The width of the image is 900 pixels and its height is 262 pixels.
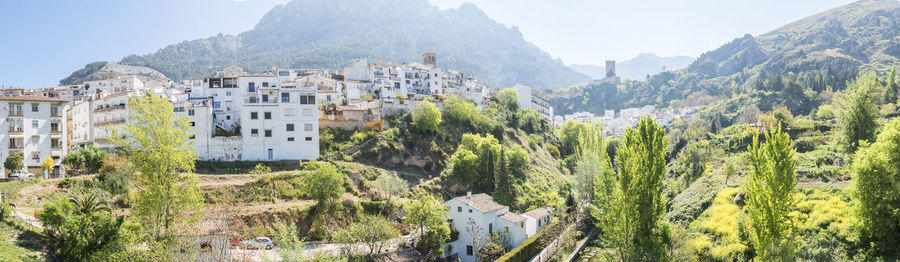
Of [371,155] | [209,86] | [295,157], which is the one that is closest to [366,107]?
[371,155]

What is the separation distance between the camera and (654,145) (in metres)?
27.1

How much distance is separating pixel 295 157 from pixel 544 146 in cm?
3982

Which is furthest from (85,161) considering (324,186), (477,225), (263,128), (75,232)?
(477,225)

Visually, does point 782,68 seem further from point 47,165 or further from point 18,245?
point 18,245

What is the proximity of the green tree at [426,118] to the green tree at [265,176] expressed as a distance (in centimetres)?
1787

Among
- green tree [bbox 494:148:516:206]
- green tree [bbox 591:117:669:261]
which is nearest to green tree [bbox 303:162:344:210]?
green tree [bbox 494:148:516:206]

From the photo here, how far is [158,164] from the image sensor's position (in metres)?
21.7

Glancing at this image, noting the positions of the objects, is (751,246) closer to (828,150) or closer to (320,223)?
(828,150)

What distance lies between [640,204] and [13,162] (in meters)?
42.5

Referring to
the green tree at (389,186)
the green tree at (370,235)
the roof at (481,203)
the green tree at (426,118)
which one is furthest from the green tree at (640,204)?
the green tree at (426,118)

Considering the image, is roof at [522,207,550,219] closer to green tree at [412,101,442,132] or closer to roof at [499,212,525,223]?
roof at [499,212,525,223]

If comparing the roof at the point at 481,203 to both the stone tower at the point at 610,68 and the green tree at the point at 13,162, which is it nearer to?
the green tree at the point at 13,162

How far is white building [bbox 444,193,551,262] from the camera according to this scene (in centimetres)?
3644

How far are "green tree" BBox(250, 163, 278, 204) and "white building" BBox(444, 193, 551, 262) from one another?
13699mm
